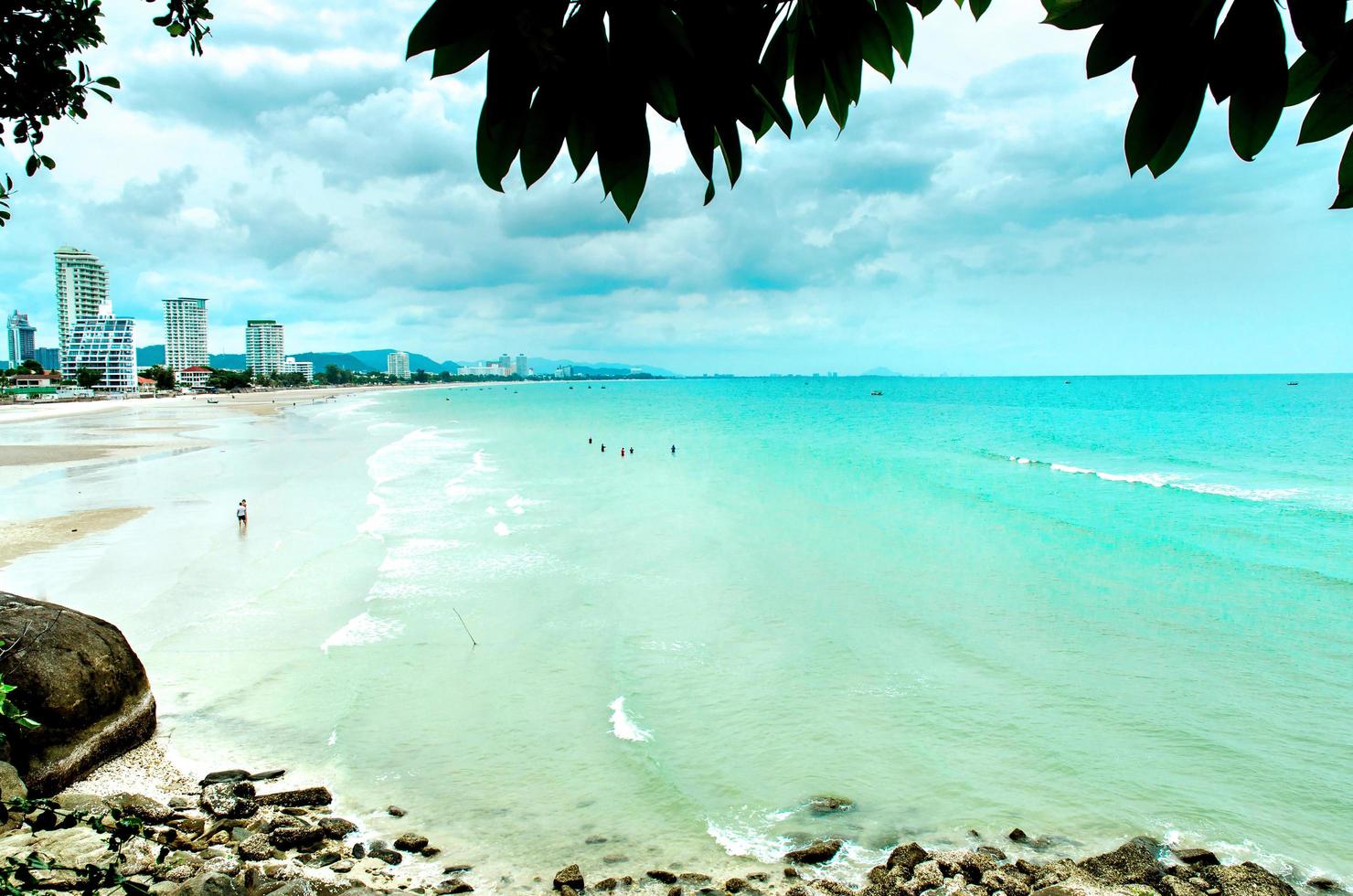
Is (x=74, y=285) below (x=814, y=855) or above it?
above

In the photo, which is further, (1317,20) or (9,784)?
(9,784)

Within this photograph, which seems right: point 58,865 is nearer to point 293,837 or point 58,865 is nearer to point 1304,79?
point 1304,79

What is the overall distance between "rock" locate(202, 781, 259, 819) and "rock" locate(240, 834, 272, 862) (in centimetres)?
60

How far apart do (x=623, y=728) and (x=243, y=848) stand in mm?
4864

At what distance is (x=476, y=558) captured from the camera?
19547 millimetres

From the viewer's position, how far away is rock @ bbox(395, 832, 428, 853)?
7.58m

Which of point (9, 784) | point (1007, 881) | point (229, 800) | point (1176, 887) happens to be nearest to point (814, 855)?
point (1007, 881)

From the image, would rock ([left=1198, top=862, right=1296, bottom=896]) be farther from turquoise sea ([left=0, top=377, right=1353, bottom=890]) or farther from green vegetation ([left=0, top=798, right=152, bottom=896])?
green vegetation ([left=0, top=798, right=152, bottom=896])

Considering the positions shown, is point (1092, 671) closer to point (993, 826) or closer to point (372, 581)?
point (993, 826)

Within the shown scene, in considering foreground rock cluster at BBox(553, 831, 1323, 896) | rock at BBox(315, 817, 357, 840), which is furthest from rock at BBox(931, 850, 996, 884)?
rock at BBox(315, 817, 357, 840)

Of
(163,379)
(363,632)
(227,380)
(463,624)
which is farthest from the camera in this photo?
(227,380)

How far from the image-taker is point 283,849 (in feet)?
24.1

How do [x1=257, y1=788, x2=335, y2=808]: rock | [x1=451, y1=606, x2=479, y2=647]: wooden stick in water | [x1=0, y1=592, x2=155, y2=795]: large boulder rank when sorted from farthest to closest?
1. [x1=451, y1=606, x2=479, y2=647]: wooden stick in water
2. [x1=257, y1=788, x2=335, y2=808]: rock
3. [x1=0, y1=592, x2=155, y2=795]: large boulder

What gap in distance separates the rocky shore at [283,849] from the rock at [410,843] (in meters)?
0.01
